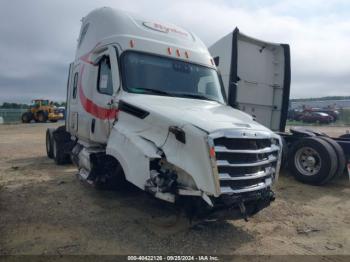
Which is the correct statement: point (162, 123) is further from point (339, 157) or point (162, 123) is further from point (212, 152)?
point (339, 157)

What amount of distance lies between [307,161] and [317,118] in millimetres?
33218

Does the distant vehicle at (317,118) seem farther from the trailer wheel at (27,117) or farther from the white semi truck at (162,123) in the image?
the white semi truck at (162,123)

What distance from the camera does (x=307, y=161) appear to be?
8211mm

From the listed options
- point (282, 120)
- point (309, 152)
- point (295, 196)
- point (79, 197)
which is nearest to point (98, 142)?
point (79, 197)

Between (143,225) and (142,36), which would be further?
(142,36)

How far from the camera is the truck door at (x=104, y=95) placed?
569 cm

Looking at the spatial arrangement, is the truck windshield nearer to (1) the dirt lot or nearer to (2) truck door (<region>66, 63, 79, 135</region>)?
(1) the dirt lot

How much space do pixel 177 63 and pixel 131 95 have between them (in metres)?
1.27

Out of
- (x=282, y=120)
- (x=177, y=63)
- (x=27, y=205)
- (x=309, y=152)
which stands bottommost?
(x=27, y=205)

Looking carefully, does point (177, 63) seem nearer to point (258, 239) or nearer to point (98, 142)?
point (98, 142)

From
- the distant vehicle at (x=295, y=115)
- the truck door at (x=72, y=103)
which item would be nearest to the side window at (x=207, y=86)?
the truck door at (x=72, y=103)

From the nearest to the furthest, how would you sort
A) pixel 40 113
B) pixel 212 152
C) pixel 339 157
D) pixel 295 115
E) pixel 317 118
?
1. pixel 212 152
2. pixel 339 157
3. pixel 40 113
4. pixel 317 118
5. pixel 295 115

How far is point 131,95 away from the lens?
17.6ft

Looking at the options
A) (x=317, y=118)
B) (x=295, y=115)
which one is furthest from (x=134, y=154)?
(x=295, y=115)
